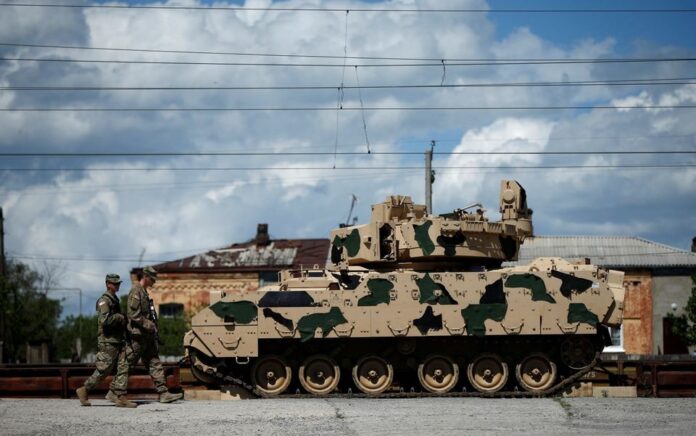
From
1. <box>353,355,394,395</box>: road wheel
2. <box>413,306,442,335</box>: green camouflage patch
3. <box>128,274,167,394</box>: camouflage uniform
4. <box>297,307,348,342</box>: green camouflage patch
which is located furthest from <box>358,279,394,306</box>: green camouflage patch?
<box>128,274,167,394</box>: camouflage uniform

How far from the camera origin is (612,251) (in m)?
54.8

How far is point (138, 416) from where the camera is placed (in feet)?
61.8

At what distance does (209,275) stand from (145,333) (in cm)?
3595

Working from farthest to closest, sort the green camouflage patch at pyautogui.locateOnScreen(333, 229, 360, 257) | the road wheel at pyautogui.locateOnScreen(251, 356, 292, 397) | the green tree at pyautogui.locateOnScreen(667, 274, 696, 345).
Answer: the green tree at pyautogui.locateOnScreen(667, 274, 696, 345)
the green camouflage patch at pyautogui.locateOnScreen(333, 229, 360, 257)
the road wheel at pyautogui.locateOnScreen(251, 356, 292, 397)

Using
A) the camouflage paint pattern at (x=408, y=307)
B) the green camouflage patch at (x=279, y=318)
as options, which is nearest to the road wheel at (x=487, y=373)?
the camouflage paint pattern at (x=408, y=307)

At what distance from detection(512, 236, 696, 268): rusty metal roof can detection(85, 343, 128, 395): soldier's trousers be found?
3295 cm

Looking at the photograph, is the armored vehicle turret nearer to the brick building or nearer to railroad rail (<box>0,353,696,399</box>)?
railroad rail (<box>0,353,696,399</box>)

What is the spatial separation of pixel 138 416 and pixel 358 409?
3.58 metres

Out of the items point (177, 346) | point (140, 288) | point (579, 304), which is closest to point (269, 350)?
point (140, 288)

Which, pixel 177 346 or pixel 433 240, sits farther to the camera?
pixel 177 346

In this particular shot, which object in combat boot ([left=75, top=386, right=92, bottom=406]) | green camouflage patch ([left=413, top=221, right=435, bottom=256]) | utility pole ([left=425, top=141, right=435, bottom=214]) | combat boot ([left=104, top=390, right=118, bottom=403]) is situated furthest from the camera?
utility pole ([left=425, top=141, right=435, bottom=214])

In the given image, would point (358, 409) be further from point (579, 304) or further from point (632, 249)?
point (632, 249)

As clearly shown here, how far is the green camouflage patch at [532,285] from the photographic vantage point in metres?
23.1

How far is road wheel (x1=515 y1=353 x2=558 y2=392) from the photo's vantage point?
23219 mm
